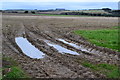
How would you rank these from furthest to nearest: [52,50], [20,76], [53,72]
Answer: [52,50] → [53,72] → [20,76]

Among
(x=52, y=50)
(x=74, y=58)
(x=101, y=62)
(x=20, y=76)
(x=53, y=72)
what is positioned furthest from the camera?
(x=52, y=50)

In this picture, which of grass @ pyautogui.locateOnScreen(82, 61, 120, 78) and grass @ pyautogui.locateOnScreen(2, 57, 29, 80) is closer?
grass @ pyautogui.locateOnScreen(2, 57, 29, 80)

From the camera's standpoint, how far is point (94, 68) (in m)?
9.90

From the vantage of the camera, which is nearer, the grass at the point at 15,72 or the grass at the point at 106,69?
the grass at the point at 15,72

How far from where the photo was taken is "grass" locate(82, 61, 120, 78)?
9.07m

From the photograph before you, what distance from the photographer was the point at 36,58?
1212 cm

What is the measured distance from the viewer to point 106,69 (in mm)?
9812

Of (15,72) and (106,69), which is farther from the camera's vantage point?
(106,69)

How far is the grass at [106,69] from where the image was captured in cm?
907

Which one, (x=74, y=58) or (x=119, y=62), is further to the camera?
(x=74, y=58)

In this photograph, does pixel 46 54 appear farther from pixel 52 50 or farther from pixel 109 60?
pixel 109 60

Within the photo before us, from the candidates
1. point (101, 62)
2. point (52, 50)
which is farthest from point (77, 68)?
point (52, 50)

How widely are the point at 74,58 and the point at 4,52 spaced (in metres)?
4.34

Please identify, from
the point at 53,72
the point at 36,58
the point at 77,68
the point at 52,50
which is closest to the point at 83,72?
the point at 77,68
